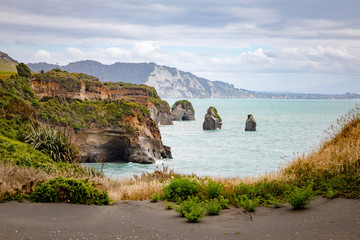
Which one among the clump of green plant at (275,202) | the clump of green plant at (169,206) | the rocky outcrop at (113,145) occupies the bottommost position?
the rocky outcrop at (113,145)

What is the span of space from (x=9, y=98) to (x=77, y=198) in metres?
14.3

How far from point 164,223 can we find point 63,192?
3102 millimetres

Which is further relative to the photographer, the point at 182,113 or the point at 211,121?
the point at 182,113

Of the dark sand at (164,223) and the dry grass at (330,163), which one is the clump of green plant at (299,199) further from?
the dry grass at (330,163)

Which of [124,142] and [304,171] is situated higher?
[304,171]

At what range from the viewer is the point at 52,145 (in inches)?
816

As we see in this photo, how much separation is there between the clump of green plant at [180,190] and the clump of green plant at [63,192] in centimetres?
230

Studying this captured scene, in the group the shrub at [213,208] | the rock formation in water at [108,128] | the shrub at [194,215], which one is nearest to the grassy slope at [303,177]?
the shrub at [213,208]

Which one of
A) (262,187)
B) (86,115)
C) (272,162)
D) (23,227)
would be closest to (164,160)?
(86,115)

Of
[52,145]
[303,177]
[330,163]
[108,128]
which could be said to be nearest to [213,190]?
[303,177]

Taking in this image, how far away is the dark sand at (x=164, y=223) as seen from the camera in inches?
314

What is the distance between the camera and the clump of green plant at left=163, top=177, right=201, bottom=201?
1170 cm

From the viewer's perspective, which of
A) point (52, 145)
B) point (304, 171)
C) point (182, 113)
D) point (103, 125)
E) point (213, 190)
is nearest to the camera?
point (213, 190)

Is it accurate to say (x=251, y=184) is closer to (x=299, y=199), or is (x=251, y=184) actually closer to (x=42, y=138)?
(x=299, y=199)
